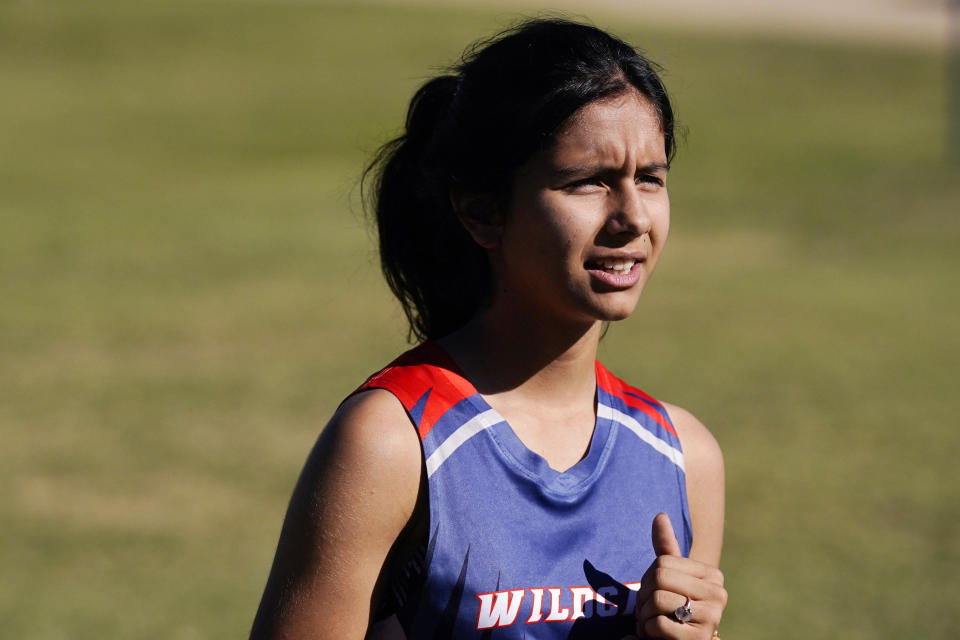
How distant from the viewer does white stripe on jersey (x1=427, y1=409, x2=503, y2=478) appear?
77.9 inches

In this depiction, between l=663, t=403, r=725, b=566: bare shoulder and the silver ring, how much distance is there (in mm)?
347

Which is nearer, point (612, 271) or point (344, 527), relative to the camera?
point (344, 527)

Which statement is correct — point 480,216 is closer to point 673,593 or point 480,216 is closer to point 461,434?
point 461,434

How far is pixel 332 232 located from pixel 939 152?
10.4 m

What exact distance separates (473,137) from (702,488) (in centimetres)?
73

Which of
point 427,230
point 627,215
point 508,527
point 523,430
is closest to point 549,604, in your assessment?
point 508,527

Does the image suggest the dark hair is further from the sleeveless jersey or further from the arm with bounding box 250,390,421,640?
the arm with bounding box 250,390,421,640

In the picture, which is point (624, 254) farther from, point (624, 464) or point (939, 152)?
point (939, 152)

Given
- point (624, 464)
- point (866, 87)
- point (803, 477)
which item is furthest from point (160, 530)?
point (866, 87)

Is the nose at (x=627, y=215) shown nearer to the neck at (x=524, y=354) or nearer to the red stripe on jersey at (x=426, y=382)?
the neck at (x=524, y=354)

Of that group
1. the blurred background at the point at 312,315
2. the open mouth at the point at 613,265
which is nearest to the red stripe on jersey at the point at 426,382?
the open mouth at the point at 613,265

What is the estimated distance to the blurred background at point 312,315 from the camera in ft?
20.7

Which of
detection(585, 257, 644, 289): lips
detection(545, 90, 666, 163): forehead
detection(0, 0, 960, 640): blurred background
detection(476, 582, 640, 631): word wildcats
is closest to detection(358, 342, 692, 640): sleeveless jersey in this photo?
detection(476, 582, 640, 631): word wildcats

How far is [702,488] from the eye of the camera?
2318 mm
